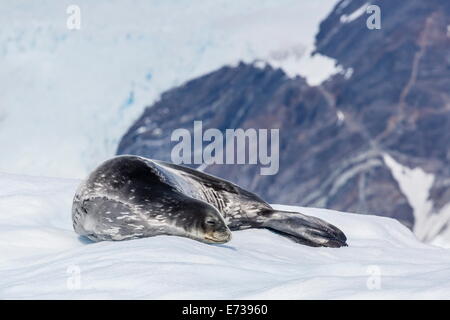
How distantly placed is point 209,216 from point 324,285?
1791 millimetres

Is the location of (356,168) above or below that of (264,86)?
below

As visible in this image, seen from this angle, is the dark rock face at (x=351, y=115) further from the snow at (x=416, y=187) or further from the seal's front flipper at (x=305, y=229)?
the seal's front flipper at (x=305, y=229)

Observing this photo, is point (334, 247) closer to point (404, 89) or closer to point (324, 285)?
point (324, 285)

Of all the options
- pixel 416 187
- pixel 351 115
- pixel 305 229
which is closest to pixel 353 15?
pixel 351 115

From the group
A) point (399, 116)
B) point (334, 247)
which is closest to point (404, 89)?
point (399, 116)

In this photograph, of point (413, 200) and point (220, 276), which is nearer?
point (220, 276)

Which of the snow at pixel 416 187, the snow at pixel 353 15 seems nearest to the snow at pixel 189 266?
the snow at pixel 416 187

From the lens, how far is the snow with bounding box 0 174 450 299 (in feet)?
11.1

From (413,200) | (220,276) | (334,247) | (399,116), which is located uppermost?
(220,276)

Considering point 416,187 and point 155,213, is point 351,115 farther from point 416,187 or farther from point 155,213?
point 155,213

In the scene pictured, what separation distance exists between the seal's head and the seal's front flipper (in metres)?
0.78

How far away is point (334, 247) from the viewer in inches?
220
